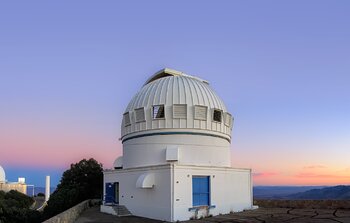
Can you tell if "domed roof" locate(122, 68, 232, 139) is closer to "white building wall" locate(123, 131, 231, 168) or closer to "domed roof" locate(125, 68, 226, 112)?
"domed roof" locate(125, 68, 226, 112)

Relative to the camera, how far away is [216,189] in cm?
2088

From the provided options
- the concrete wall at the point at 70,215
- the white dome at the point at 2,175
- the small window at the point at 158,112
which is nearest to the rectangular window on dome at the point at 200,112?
the small window at the point at 158,112

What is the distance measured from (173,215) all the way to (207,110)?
24.8 feet

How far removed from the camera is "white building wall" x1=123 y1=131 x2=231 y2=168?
22.0 metres

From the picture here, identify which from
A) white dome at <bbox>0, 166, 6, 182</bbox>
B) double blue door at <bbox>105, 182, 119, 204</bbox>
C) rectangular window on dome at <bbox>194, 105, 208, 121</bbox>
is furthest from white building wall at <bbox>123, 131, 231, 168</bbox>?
white dome at <bbox>0, 166, 6, 182</bbox>

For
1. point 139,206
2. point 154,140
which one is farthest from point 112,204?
point 154,140

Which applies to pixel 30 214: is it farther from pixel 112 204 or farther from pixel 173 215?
pixel 173 215

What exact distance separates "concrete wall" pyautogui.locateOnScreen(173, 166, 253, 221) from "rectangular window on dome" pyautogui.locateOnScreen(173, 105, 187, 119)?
12.5 feet

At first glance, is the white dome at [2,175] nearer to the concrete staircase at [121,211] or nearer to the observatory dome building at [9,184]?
the observatory dome building at [9,184]

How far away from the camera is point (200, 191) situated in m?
20.0

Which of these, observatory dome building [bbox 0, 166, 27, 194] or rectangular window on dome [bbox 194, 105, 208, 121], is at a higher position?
rectangular window on dome [bbox 194, 105, 208, 121]

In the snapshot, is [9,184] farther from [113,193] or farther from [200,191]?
[200,191]

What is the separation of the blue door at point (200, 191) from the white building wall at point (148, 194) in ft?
5.93

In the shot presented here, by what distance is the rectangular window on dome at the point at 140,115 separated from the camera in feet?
75.1
